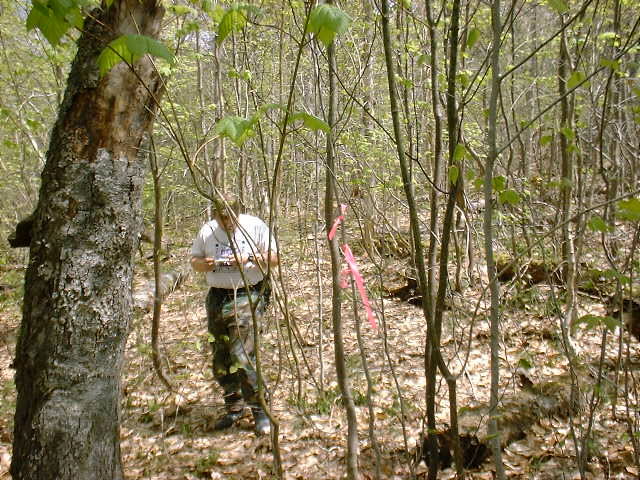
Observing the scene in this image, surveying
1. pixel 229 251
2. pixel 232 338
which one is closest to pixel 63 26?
pixel 229 251

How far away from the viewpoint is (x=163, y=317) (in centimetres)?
634

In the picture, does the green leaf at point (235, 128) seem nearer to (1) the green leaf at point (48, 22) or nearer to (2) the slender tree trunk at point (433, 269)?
(1) the green leaf at point (48, 22)

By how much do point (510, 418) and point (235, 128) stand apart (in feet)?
8.78

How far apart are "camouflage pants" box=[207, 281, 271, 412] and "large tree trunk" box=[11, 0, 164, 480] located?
4.23 ft

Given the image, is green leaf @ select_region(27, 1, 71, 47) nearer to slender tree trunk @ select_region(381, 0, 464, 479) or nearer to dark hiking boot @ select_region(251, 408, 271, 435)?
slender tree trunk @ select_region(381, 0, 464, 479)

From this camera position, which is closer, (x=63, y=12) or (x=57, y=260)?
(x=63, y=12)

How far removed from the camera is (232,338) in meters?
3.38

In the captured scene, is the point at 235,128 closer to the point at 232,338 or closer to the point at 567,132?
the point at 567,132

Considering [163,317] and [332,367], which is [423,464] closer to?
[332,367]

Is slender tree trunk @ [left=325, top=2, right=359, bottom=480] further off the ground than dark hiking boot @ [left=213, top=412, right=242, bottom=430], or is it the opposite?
slender tree trunk @ [left=325, top=2, right=359, bottom=480]

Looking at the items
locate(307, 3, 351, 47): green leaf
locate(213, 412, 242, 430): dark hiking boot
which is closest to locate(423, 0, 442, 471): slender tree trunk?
locate(307, 3, 351, 47): green leaf

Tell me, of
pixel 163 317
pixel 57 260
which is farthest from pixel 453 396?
pixel 163 317

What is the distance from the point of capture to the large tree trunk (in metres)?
1.89

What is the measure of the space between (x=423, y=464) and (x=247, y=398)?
4.78 ft
